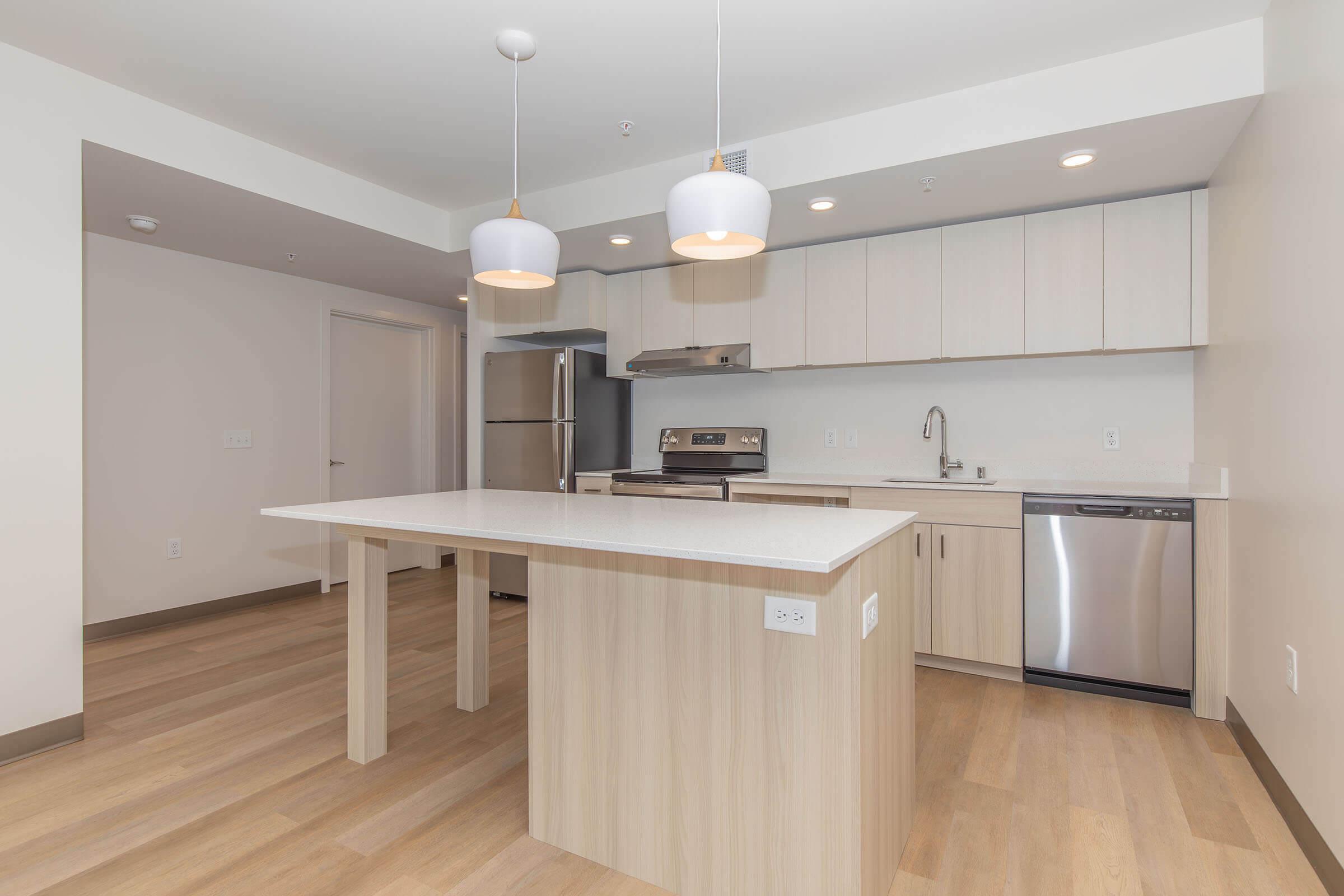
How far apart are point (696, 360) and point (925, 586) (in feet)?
5.70

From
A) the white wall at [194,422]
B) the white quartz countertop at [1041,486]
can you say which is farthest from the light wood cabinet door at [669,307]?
the white wall at [194,422]

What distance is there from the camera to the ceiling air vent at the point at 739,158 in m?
3.06

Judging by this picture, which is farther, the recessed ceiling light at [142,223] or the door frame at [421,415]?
the door frame at [421,415]

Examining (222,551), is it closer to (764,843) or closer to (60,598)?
(60,598)

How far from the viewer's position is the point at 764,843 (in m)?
1.53

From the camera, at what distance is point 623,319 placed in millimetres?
4332

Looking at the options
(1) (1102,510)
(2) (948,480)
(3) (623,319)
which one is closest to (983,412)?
(2) (948,480)

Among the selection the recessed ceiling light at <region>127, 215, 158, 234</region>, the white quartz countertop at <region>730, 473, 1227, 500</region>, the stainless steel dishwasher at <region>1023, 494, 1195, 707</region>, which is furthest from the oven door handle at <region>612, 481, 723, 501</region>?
the recessed ceiling light at <region>127, 215, 158, 234</region>

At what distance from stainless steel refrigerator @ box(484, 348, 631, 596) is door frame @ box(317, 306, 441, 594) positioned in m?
1.07

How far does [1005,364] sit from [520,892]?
3.19m

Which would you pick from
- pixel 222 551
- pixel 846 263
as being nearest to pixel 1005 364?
pixel 846 263

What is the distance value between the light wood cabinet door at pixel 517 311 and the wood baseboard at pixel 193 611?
2.27 metres

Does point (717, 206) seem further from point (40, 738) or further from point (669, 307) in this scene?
point (40, 738)

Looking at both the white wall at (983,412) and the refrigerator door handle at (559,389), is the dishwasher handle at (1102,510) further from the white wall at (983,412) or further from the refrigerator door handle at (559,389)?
the refrigerator door handle at (559,389)
